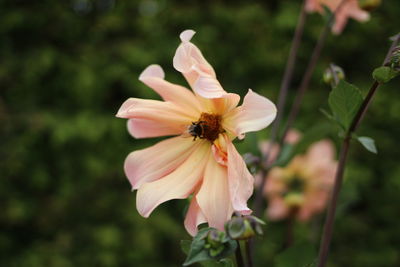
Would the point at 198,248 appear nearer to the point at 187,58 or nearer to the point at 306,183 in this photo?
the point at 187,58

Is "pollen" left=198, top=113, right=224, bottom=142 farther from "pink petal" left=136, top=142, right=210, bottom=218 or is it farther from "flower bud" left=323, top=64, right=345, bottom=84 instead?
"flower bud" left=323, top=64, right=345, bottom=84

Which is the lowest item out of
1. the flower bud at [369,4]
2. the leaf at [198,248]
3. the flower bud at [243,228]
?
the leaf at [198,248]

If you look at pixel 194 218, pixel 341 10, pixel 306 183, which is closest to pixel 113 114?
pixel 306 183

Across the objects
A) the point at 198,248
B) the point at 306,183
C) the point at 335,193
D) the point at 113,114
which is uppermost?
the point at 113,114

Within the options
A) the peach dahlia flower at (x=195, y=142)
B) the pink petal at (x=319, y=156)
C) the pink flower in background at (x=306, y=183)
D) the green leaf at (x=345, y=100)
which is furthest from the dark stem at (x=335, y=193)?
the pink petal at (x=319, y=156)

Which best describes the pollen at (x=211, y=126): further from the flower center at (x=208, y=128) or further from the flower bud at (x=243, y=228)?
the flower bud at (x=243, y=228)

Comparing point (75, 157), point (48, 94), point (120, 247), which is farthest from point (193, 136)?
point (48, 94)

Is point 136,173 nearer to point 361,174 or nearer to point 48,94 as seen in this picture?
point 361,174

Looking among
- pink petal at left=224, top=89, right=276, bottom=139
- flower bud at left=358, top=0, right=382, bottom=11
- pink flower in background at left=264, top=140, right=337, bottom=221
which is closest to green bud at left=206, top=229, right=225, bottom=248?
pink petal at left=224, top=89, right=276, bottom=139

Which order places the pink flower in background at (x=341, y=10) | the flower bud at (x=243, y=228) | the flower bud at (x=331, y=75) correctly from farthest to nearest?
the pink flower in background at (x=341, y=10), the flower bud at (x=331, y=75), the flower bud at (x=243, y=228)
